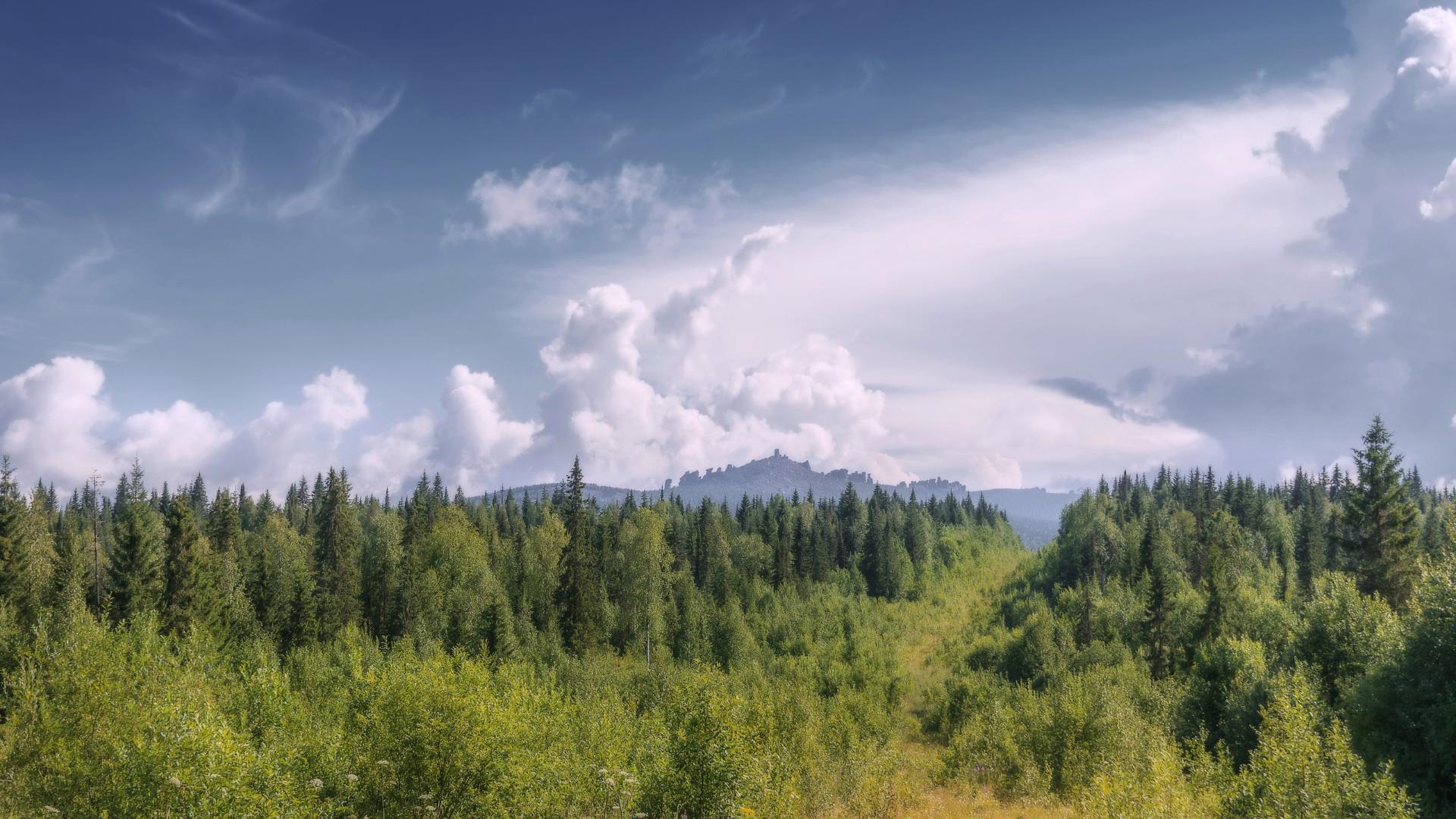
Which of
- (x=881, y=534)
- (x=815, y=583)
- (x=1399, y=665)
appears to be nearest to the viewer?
(x=1399, y=665)

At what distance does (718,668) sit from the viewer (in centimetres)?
8231

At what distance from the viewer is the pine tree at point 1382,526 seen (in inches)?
2267

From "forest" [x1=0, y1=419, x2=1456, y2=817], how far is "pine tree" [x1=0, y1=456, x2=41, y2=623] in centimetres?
28

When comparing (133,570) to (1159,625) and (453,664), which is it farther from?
(1159,625)

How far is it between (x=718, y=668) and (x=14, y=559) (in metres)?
65.8

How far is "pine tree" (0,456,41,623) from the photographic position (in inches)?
2441

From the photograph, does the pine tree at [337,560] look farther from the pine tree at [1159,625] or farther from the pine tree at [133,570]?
the pine tree at [1159,625]

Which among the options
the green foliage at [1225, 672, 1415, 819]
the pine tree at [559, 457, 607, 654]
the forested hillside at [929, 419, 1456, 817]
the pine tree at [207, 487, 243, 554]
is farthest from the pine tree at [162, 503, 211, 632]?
the green foliage at [1225, 672, 1415, 819]

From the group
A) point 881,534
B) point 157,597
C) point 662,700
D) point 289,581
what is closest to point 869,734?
point 662,700

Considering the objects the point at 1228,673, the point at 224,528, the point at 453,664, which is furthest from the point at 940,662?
the point at 224,528

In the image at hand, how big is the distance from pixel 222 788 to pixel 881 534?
130 metres

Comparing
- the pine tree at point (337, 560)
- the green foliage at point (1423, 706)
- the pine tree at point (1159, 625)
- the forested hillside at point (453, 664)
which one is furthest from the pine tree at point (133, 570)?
the pine tree at point (1159, 625)

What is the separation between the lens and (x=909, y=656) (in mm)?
107312

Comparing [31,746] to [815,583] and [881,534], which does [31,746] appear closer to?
[815,583]
